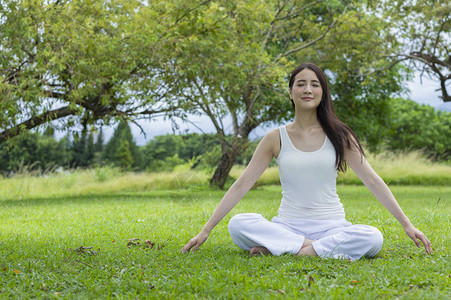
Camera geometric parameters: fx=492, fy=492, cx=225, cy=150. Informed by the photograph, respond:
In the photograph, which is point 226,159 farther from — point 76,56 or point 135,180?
point 76,56

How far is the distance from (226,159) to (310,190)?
12216mm

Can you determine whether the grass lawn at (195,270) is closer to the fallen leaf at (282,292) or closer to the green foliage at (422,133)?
the fallen leaf at (282,292)

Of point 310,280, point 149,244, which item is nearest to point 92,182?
point 149,244

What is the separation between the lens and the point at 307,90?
4320 millimetres

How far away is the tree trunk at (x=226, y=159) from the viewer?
1577 cm

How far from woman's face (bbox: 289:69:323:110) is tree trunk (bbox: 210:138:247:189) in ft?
36.6

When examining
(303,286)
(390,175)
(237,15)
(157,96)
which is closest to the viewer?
(303,286)

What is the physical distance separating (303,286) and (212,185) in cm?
1352

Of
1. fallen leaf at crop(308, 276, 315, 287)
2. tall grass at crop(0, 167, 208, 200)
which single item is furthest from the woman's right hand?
tall grass at crop(0, 167, 208, 200)

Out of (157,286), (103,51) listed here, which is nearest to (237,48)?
(103,51)

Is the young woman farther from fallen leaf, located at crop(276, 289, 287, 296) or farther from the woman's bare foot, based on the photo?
fallen leaf, located at crop(276, 289, 287, 296)

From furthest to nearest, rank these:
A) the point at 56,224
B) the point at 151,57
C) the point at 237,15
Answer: the point at 237,15 → the point at 151,57 → the point at 56,224

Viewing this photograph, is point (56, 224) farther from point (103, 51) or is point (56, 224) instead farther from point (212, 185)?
point (212, 185)

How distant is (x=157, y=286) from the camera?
3463mm
